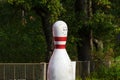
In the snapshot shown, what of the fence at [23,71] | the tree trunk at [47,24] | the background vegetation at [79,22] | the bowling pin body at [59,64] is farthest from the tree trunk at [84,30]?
the bowling pin body at [59,64]

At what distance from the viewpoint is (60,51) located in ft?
23.6

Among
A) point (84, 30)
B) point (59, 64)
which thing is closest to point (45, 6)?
point (84, 30)

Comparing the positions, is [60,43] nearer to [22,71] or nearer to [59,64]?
[59,64]

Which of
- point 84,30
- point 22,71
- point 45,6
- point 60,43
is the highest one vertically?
point 45,6

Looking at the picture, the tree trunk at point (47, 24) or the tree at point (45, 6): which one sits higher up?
the tree at point (45, 6)

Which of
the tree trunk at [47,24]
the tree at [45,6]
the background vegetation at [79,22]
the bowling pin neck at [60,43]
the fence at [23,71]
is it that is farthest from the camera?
the tree trunk at [47,24]

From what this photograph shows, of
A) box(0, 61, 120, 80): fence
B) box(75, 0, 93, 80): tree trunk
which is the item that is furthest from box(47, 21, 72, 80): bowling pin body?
box(75, 0, 93, 80): tree trunk

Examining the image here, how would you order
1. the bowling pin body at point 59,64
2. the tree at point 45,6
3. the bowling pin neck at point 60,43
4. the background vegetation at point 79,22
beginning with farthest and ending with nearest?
the background vegetation at point 79,22 < the tree at point 45,6 < the bowling pin neck at point 60,43 < the bowling pin body at point 59,64

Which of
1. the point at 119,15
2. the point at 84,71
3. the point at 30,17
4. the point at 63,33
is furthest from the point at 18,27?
the point at 63,33

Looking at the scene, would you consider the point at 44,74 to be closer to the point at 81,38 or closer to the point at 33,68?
the point at 33,68

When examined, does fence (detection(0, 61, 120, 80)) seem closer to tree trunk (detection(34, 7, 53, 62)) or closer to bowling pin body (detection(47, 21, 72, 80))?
tree trunk (detection(34, 7, 53, 62))

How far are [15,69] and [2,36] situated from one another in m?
9.54

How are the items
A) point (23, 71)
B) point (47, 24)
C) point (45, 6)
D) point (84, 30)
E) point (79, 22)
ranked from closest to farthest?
point (23, 71), point (45, 6), point (79, 22), point (84, 30), point (47, 24)

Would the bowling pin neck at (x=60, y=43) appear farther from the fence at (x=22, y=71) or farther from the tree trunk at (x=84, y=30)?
the tree trunk at (x=84, y=30)
